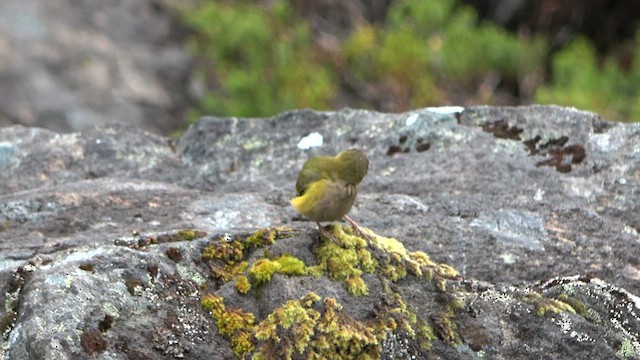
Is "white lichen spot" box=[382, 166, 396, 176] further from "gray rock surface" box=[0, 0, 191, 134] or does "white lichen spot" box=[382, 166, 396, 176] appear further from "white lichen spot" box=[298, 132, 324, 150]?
"gray rock surface" box=[0, 0, 191, 134]

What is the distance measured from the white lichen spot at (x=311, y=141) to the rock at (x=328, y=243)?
0.02 meters

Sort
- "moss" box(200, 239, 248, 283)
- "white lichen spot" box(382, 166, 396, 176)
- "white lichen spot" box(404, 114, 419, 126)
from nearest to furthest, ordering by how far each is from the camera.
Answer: "moss" box(200, 239, 248, 283), "white lichen spot" box(382, 166, 396, 176), "white lichen spot" box(404, 114, 419, 126)

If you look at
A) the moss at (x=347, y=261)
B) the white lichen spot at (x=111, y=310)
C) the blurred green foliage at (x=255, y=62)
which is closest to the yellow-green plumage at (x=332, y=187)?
the moss at (x=347, y=261)

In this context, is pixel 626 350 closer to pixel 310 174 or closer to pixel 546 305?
pixel 546 305

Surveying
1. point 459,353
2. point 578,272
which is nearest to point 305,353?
point 459,353

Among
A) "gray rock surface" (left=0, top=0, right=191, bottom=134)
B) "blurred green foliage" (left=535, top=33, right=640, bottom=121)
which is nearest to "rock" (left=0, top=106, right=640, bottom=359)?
"gray rock surface" (left=0, top=0, right=191, bottom=134)

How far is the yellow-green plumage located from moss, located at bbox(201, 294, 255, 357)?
54cm

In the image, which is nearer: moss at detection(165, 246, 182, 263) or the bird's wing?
moss at detection(165, 246, 182, 263)

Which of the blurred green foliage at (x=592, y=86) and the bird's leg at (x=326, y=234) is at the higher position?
the bird's leg at (x=326, y=234)

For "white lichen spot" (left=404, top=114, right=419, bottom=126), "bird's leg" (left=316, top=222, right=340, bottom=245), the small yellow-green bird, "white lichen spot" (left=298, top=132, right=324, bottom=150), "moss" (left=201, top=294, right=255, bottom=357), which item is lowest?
"white lichen spot" (left=298, top=132, right=324, bottom=150)

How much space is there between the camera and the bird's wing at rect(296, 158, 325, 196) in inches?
137

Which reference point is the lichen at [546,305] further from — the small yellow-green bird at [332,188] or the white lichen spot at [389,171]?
the white lichen spot at [389,171]

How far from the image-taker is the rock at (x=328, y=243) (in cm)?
295

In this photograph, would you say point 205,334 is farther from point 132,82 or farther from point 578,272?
point 132,82
